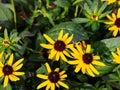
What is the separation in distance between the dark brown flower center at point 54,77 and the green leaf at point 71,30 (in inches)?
10.1

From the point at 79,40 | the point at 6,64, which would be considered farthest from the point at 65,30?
the point at 6,64

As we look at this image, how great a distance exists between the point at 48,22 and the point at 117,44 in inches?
16.3

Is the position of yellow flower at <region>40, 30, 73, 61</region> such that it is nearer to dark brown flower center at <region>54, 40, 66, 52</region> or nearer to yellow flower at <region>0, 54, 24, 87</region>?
dark brown flower center at <region>54, 40, 66, 52</region>

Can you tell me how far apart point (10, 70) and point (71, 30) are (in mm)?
425

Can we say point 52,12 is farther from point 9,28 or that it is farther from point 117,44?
point 117,44

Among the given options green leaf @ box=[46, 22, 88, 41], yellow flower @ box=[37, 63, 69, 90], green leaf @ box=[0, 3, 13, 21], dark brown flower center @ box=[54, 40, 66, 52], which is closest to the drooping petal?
yellow flower @ box=[37, 63, 69, 90]

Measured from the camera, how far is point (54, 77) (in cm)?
171

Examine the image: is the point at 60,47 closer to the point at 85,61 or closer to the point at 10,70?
the point at 85,61

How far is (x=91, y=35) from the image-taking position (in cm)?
204

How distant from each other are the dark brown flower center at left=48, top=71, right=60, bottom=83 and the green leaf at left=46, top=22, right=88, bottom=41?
26 cm

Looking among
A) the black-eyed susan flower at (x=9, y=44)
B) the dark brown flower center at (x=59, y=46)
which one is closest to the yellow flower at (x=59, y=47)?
the dark brown flower center at (x=59, y=46)

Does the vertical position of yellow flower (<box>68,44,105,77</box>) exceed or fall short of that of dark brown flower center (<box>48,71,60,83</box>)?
it exceeds it

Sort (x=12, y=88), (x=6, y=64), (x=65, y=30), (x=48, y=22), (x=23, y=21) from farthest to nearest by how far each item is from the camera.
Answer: (x=23, y=21)
(x=48, y=22)
(x=65, y=30)
(x=12, y=88)
(x=6, y=64)

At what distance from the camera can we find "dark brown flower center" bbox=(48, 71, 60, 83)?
1707mm
